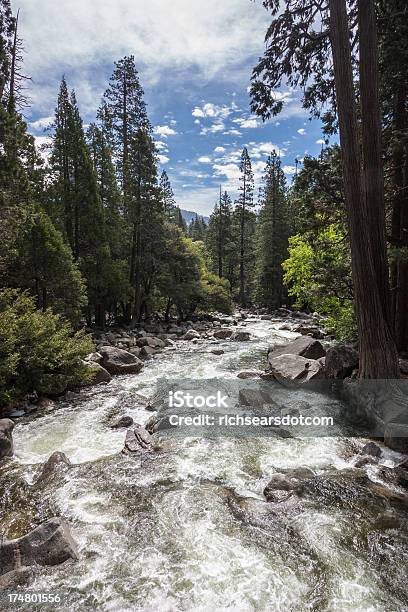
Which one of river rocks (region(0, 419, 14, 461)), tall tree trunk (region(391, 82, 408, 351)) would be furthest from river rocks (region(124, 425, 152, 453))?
tall tree trunk (region(391, 82, 408, 351))

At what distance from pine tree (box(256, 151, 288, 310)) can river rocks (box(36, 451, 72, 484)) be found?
29088 mm

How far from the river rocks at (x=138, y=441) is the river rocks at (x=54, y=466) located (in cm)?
102

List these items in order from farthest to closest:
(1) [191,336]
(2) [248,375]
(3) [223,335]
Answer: (1) [191,336]
(3) [223,335]
(2) [248,375]

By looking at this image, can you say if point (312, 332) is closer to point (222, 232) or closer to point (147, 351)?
point (147, 351)

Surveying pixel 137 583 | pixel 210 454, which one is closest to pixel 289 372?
pixel 210 454

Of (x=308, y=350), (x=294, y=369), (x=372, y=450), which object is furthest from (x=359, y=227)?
(x=308, y=350)

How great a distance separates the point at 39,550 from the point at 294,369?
7.59 meters

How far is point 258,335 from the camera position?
19.6 metres

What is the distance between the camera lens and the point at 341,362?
9.00 metres

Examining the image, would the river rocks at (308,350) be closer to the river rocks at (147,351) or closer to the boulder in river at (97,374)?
the boulder in river at (97,374)

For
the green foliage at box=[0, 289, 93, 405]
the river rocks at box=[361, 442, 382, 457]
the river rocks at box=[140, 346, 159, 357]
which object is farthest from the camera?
the river rocks at box=[140, 346, 159, 357]

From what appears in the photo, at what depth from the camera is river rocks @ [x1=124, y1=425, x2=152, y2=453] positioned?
6.30 m

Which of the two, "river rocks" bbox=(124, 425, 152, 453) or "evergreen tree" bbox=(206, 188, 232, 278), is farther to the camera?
"evergreen tree" bbox=(206, 188, 232, 278)

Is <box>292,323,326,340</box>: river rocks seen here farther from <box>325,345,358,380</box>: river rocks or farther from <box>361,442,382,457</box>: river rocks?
<box>361,442,382,457</box>: river rocks
